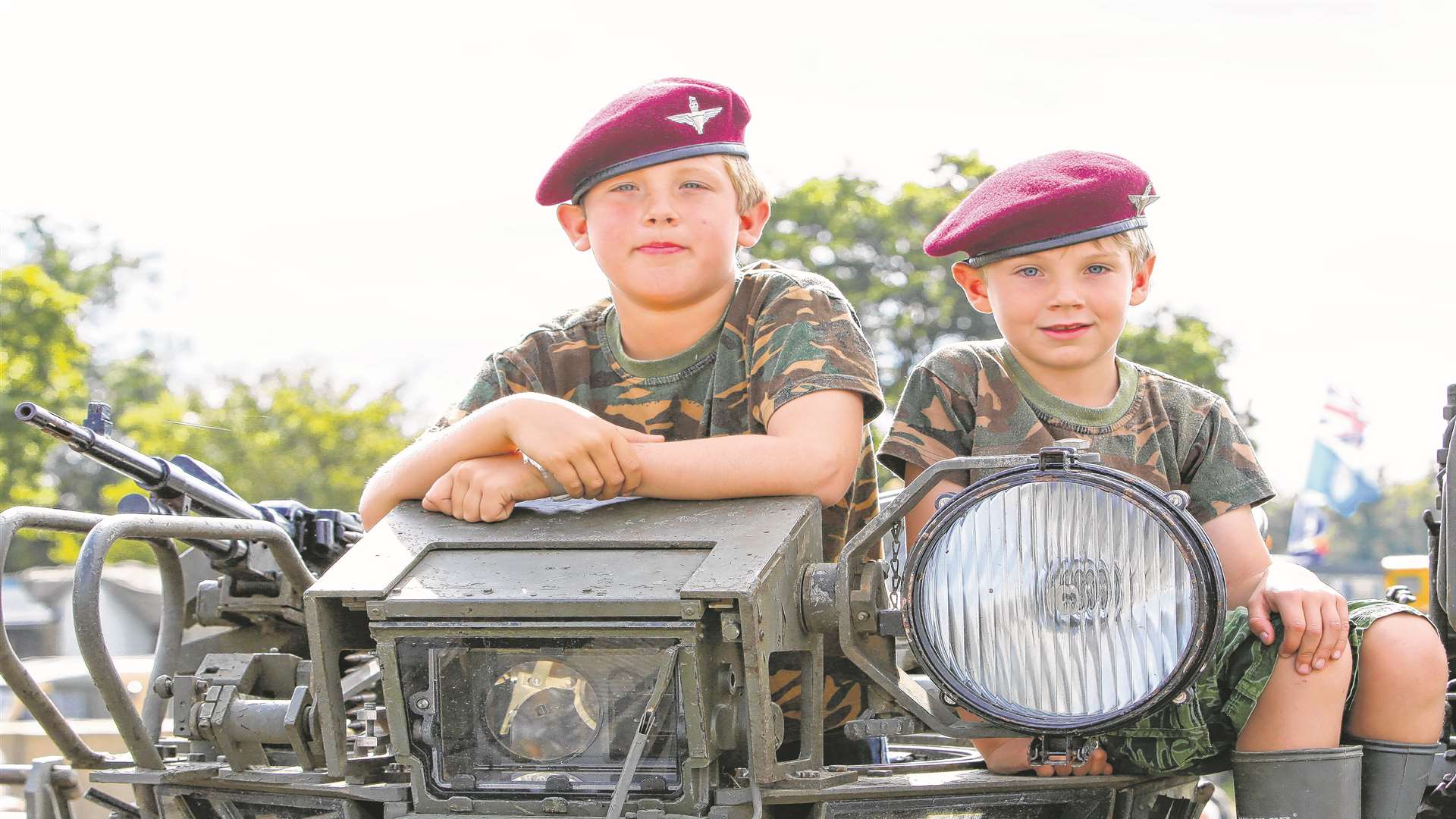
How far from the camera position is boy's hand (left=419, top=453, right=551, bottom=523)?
300cm

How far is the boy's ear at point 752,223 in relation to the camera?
142 inches

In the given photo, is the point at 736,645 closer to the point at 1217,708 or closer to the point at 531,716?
the point at 531,716

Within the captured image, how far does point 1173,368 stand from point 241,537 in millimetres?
24472

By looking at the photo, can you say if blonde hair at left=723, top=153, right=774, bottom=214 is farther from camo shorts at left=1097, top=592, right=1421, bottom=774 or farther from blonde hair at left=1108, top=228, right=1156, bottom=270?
camo shorts at left=1097, top=592, right=1421, bottom=774

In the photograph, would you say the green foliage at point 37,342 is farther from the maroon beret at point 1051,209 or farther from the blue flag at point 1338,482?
the maroon beret at point 1051,209

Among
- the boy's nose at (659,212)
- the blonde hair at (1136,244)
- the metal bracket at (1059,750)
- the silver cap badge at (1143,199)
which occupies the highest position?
the boy's nose at (659,212)

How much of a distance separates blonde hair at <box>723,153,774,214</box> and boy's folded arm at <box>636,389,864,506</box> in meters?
0.64

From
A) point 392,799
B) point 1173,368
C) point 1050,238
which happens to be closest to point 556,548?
point 392,799

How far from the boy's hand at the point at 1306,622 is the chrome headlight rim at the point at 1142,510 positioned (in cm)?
32

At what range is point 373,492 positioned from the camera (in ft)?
10.5

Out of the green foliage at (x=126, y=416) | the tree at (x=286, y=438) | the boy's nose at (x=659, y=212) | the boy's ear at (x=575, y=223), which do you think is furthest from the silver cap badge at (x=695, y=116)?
the tree at (x=286, y=438)

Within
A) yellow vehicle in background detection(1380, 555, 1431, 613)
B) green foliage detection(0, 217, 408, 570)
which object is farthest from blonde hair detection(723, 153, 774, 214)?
green foliage detection(0, 217, 408, 570)

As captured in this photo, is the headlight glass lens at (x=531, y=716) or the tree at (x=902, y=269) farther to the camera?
the tree at (x=902, y=269)

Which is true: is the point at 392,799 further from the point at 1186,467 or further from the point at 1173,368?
the point at 1173,368
